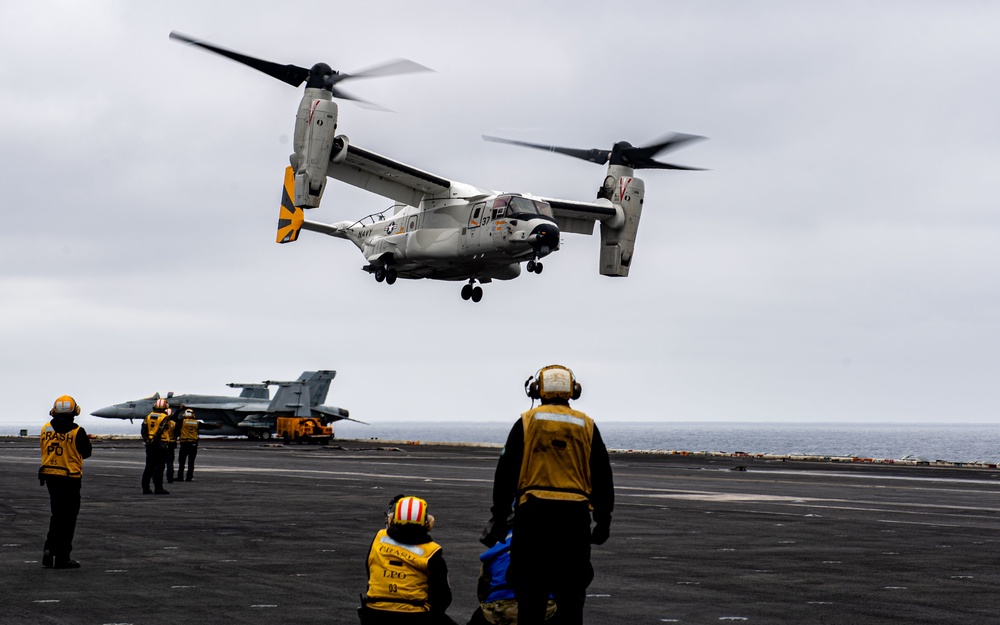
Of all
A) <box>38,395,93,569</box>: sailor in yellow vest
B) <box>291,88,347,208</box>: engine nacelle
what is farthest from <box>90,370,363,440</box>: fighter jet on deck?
<box>38,395,93,569</box>: sailor in yellow vest

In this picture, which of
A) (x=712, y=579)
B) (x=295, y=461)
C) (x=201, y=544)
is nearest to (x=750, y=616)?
(x=712, y=579)

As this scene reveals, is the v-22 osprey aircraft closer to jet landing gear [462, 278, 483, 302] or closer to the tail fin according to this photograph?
jet landing gear [462, 278, 483, 302]

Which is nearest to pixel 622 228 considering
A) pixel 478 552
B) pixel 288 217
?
pixel 288 217

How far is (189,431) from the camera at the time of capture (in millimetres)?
28266

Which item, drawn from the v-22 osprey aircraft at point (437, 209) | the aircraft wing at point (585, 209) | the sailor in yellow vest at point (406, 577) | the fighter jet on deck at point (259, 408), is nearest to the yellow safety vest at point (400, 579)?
the sailor in yellow vest at point (406, 577)

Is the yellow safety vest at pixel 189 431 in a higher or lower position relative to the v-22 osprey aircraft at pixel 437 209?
lower

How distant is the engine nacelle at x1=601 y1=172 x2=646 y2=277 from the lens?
1914 inches

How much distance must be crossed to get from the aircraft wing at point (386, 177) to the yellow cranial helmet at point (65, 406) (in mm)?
29246

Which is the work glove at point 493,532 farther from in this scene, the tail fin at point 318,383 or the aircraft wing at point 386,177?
the tail fin at point 318,383

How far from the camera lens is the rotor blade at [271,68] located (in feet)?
128

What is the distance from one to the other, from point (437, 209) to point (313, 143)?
7811mm

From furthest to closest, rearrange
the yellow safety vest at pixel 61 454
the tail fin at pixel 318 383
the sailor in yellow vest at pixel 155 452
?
the tail fin at pixel 318 383 → the sailor in yellow vest at pixel 155 452 → the yellow safety vest at pixel 61 454

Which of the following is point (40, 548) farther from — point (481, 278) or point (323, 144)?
point (481, 278)

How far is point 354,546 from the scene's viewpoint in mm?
15492
